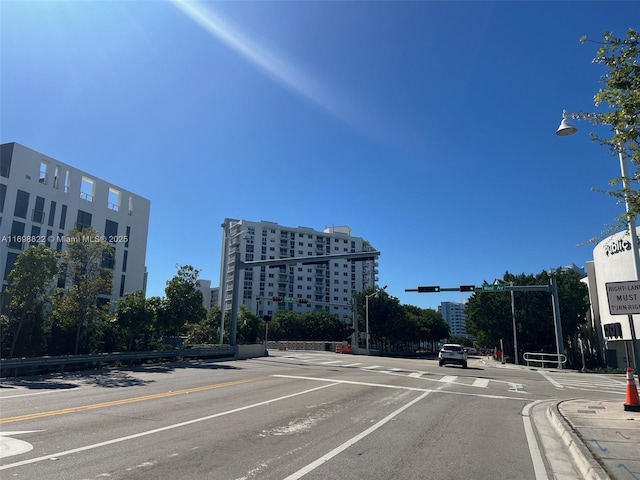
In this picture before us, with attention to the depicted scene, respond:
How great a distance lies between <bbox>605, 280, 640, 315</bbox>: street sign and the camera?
33.2 feet

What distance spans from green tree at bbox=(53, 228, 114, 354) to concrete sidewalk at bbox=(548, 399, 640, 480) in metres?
22.5

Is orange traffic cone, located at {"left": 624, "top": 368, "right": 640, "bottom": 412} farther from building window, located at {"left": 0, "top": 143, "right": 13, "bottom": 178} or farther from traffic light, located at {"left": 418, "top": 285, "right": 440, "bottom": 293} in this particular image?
building window, located at {"left": 0, "top": 143, "right": 13, "bottom": 178}

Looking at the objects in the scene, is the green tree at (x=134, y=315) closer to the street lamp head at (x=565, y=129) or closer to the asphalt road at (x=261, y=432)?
the asphalt road at (x=261, y=432)

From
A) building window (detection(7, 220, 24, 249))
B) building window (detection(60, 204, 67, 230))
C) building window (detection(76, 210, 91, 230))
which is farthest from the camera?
building window (detection(76, 210, 91, 230))

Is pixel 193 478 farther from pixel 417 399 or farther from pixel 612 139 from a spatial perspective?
pixel 417 399

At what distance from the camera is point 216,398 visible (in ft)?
41.1

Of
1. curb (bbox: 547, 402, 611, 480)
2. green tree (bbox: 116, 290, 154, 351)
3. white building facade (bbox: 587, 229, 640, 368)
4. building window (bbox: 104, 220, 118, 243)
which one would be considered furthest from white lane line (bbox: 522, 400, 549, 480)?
building window (bbox: 104, 220, 118, 243)

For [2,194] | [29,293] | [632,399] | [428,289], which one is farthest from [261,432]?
[2,194]

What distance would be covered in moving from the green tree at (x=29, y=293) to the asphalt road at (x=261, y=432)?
6.91 m

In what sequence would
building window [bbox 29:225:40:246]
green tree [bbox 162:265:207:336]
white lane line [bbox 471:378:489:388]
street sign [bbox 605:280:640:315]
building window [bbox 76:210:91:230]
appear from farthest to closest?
building window [bbox 76:210:91:230]
building window [bbox 29:225:40:246]
green tree [bbox 162:265:207:336]
white lane line [bbox 471:378:489:388]
street sign [bbox 605:280:640:315]

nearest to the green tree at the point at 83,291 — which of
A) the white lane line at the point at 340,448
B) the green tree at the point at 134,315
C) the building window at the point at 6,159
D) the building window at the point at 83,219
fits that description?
the green tree at the point at 134,315

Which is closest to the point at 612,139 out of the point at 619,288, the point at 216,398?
the point at 619,288

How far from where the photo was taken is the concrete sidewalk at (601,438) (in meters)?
5.95

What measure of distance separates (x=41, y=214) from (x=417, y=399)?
4473 centimetres
